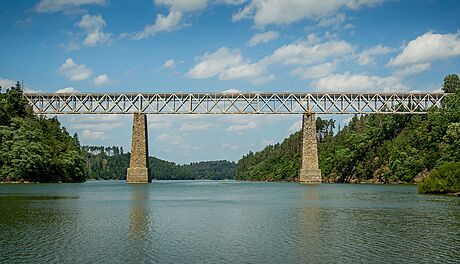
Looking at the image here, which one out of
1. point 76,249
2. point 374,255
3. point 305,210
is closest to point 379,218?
point 305,210

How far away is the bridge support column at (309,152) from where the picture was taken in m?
104

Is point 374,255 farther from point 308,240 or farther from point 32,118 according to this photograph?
point 32,118

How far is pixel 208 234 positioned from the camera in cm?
2761

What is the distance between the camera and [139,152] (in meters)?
105

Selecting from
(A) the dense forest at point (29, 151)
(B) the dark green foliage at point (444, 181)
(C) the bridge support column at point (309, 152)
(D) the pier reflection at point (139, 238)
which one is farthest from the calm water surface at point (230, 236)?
(C) the bridge support column at point (309, 152)

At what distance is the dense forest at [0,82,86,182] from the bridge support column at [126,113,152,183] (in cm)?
1567

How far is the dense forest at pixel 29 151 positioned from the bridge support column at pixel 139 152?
1567 centimetres

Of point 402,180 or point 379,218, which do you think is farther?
point 402,180

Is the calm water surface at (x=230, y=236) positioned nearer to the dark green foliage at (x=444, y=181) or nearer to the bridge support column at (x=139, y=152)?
the dark green foliage at (x=444, y=181)

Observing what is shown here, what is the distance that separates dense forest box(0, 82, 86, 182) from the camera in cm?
9800

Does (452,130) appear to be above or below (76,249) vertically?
above

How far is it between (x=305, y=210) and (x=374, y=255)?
65.9 ft

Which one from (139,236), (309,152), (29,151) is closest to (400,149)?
(309,152)

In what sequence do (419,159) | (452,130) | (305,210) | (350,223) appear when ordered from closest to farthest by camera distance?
(350,223)
(305,210)
(452,130)
(419,159)
